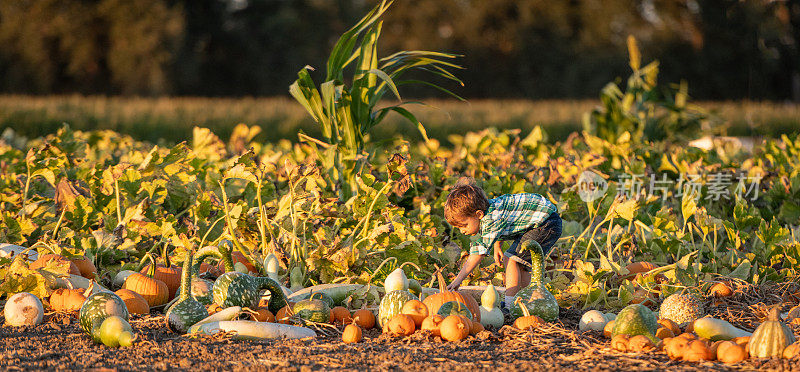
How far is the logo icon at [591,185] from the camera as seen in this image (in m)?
3.83

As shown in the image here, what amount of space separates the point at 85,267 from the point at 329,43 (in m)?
31.6

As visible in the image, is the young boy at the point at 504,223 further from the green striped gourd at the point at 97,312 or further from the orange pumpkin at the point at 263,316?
the green striped gourd at the point at 97,312

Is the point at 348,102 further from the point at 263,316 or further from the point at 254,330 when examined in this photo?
the point at 254,330

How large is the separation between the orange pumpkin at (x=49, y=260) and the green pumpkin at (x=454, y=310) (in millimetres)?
1335

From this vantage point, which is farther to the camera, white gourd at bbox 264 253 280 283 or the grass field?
the grass field

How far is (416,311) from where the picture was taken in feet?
7.92

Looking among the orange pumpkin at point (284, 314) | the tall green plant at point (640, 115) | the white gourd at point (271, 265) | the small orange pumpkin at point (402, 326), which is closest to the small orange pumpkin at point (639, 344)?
the small orange pumpkin at point (402, 326)

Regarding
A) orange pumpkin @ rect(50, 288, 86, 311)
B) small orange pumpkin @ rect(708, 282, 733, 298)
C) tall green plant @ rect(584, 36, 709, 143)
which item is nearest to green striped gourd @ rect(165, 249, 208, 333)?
orange pumpkin @ rect(50, 288, 86, 311)

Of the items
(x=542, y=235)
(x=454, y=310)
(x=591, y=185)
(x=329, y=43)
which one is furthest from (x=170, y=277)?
(x=329, y=43)

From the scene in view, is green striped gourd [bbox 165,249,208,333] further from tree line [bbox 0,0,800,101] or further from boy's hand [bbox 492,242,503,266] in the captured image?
tree line [bbox 0,0,800,101]

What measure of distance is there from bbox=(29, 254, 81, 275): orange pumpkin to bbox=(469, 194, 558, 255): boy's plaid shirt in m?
1.56

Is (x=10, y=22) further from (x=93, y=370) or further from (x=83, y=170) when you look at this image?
(x=93, y=370)

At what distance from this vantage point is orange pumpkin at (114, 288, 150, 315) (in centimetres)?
268

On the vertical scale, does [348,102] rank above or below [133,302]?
above
